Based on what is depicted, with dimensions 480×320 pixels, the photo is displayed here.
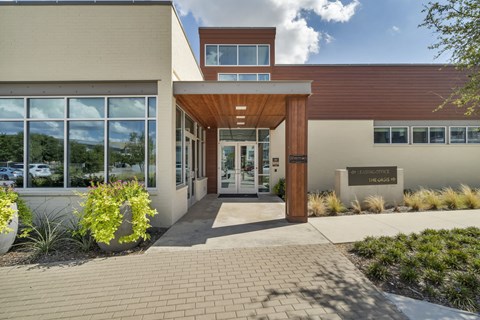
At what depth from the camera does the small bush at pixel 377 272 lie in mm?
3567

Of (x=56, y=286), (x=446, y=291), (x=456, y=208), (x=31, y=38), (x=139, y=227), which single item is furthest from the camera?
(x=456, y=208)

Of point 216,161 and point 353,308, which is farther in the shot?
point 216,161

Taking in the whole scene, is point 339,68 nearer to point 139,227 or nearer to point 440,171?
point 440,171

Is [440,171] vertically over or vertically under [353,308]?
over

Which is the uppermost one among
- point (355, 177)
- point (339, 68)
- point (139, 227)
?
point (339, 68)

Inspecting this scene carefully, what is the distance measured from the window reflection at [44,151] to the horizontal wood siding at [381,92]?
34.8ft

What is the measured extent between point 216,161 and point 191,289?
927cm

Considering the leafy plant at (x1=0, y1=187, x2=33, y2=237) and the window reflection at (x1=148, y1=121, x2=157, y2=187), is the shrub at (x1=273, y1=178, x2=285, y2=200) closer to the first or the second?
the window reflection at (x1=148, y1=121, x2=157, y2=187)

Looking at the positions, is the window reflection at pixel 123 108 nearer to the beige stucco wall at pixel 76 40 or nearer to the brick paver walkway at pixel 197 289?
the beige stucco wall at pixel 76 40

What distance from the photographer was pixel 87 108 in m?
6.38

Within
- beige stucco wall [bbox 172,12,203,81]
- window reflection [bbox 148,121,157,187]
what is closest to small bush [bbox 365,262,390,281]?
window reflection [bbox 148,121,157,187]

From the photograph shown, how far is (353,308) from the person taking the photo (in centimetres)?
285

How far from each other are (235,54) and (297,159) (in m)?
9.56

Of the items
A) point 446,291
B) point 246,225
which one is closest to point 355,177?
point 246,225
